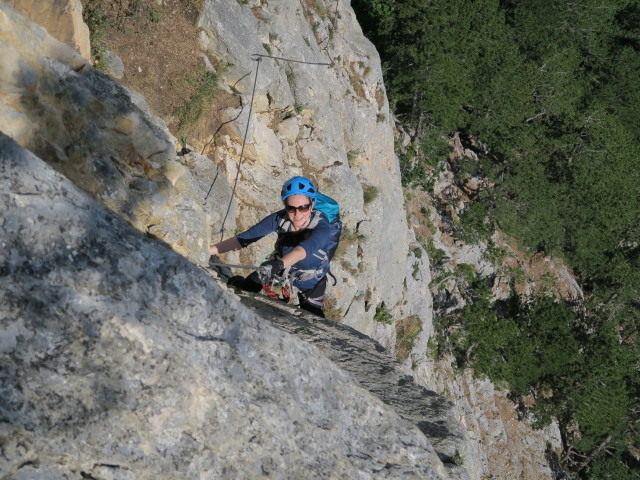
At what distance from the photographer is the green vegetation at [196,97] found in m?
10.8

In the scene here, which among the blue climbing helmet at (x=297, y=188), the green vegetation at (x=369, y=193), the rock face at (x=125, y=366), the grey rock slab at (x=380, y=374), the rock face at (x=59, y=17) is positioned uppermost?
the green vegetation at (x=369, y=193)

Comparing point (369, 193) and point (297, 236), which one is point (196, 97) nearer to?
point (297, 236)

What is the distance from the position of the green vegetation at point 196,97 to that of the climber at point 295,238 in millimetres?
3791

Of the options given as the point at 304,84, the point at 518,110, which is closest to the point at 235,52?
the point at 304,84

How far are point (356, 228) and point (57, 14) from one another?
32.8 ft

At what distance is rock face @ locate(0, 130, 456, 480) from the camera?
10.5ft

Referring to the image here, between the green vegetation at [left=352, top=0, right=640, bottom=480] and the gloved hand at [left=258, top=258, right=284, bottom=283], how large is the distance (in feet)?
82.0

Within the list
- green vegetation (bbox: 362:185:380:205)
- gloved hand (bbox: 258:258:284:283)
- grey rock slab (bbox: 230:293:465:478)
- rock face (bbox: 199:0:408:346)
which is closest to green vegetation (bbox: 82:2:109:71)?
rock face (bbox: 199:0:408:346)

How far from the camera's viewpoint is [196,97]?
11.2 metres

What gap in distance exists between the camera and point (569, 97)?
38594 mm

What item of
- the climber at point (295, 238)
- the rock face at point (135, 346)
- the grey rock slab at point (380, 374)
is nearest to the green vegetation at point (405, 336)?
the climber at point (295, 238)

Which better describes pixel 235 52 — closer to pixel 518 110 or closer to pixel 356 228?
pixel 356 228

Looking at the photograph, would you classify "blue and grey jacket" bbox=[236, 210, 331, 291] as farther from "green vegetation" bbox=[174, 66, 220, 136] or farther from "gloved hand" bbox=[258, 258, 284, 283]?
"green vegetation" bbox=[174, 66, 220, 136]

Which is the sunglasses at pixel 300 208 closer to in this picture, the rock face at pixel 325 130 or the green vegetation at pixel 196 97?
the rock face at pixel 325 130
